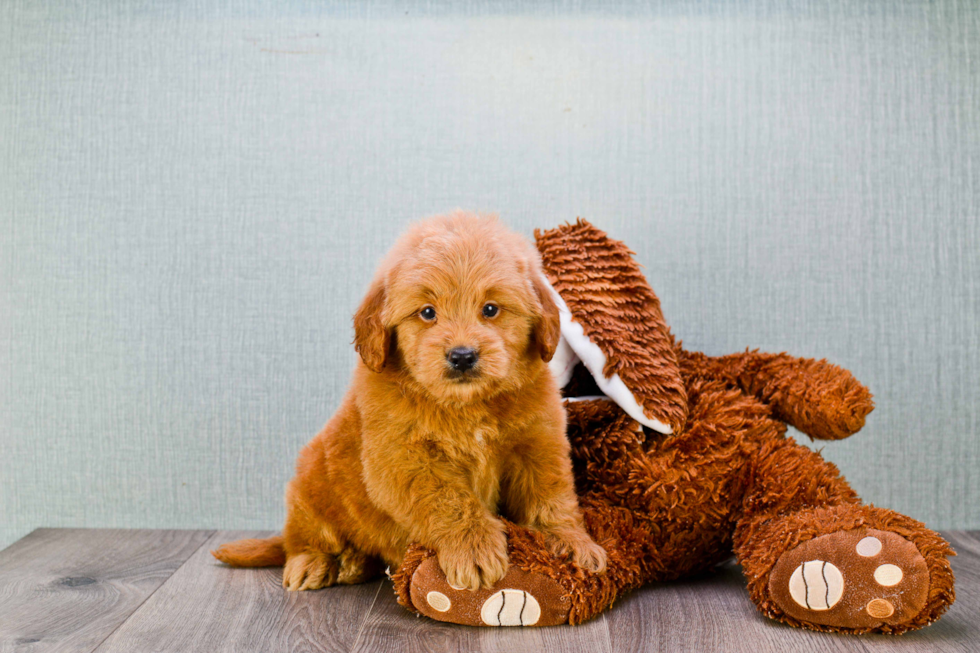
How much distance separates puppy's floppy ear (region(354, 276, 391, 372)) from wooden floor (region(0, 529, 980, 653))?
0.50 meters

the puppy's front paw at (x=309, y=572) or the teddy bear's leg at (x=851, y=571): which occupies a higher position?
the teddy bear's leg at (x=851, y=571)

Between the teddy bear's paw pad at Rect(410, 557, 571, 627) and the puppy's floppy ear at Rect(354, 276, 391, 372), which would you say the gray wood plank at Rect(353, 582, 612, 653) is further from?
the puppy's floppy ear at Rect(354, 276, 391, 372)

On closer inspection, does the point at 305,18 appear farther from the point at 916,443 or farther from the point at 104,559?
the point at 916,443

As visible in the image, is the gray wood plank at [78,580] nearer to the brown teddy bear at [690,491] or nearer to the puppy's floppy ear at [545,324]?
the brown teddy bear at [690,491]

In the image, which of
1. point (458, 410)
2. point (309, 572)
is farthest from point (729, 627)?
point (309, 572)

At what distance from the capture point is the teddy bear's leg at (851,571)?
1307mm

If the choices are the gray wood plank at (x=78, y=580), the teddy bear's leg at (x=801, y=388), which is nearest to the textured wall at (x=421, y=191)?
the gray wood plank at (x=78, y=580)

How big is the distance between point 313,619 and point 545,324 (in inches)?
28.4

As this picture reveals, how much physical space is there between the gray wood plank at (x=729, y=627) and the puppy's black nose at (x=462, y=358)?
0.55 m

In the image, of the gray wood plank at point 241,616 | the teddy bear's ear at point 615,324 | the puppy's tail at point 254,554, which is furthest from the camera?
the puppy's tail at point 254,554

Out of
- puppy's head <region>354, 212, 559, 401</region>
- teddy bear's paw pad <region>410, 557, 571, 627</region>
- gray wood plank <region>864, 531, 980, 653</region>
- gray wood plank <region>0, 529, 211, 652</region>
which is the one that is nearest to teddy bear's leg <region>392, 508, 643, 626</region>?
teddy bear's paw pad <region>410, 557, 571, 627</region>

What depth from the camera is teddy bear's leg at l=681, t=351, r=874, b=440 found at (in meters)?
1.70

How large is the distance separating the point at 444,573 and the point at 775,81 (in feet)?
5.31

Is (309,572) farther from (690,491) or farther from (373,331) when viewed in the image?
(690,491)
